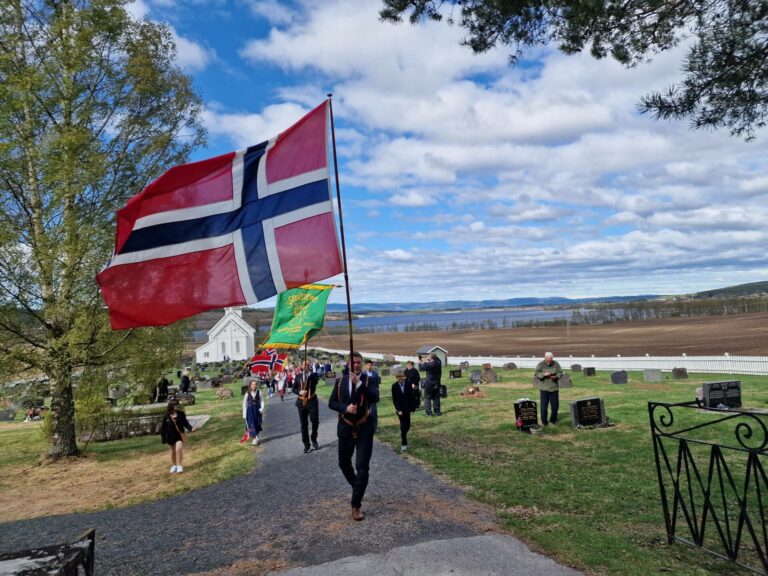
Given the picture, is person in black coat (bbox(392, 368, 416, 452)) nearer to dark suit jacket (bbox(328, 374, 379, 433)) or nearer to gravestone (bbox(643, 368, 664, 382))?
dark suit jacket (bbox(328, 374, 379, 433))

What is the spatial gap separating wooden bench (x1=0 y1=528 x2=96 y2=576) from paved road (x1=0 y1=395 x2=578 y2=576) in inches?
77.1

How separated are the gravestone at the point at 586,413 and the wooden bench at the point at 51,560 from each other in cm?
1180

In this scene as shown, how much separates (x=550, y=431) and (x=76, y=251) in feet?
43.1

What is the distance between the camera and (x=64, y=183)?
13.3 meters

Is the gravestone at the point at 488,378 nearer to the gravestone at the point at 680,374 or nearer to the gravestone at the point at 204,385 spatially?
the gravestone at the point at 680,374

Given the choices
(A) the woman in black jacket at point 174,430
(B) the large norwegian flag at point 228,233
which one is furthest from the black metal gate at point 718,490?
(A) the woman in black jacket at point 174,430

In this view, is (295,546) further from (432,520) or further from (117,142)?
(117,142)

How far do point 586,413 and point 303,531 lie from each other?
9172 mm

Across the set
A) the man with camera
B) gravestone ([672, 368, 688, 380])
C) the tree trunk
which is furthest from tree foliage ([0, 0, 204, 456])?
gravestone ([672, 368, 688, 380])

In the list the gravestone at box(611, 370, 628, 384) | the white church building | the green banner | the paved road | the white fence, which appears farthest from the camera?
the white church building

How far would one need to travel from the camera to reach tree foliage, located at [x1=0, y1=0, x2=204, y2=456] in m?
13.2

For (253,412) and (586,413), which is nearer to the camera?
(586,413)

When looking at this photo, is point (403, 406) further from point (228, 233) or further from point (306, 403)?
point (228, 233)

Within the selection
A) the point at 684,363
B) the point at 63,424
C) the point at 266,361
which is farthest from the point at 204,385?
the point at 684,363
